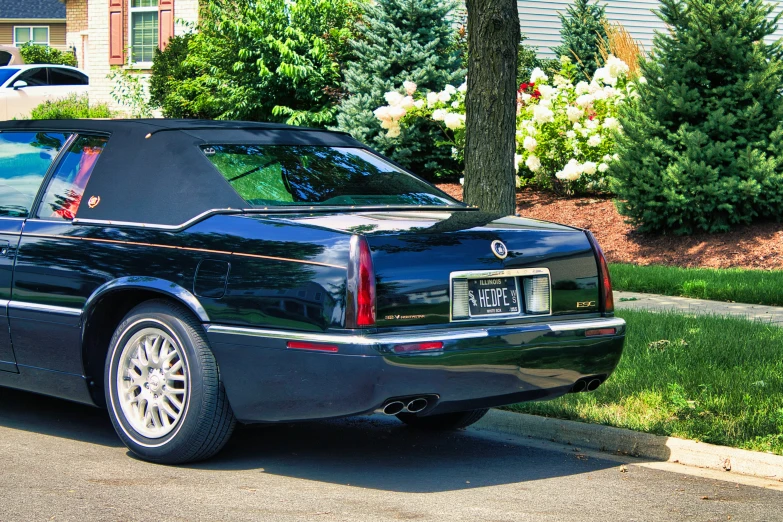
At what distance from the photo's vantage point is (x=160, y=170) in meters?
5.59

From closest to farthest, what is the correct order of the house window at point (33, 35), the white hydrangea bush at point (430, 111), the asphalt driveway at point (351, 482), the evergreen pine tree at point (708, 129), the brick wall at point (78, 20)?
the asphalt driveway at point (351, 482), the evergreen pine tree at point (708, 129), the white hydrangea bush at point (430, 111), the brick wall at point (78, 20), the house window at point (33, 35)

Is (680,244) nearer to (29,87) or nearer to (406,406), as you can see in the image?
(406,406)

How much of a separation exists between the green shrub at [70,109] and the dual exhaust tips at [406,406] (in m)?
19.4

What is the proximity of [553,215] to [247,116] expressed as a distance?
268 inches

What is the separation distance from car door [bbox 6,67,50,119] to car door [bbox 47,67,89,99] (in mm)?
315

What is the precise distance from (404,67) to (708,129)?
6.03 metres

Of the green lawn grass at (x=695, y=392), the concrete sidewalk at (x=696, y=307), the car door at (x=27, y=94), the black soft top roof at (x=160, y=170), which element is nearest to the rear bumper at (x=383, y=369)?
the black soft top roof at (x=160, y=170)

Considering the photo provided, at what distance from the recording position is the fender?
5.11 meters

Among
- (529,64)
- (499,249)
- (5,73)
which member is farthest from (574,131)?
(5,73)

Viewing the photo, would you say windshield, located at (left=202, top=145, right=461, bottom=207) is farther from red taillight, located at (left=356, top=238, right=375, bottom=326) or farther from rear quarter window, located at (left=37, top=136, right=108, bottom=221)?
red taillight, located at (left=356, top=238, right=375, bottom=326)

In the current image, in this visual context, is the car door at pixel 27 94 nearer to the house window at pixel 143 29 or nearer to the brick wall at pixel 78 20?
the house window at pixel 143 29

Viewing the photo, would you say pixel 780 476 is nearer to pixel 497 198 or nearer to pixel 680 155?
pixel 497 198

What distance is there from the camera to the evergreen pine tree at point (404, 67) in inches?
693

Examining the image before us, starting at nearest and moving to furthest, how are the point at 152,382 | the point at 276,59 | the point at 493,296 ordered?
the point at 493,296, the point at 152,382, the point at 276,59
